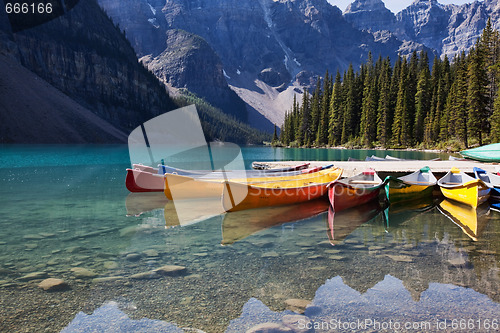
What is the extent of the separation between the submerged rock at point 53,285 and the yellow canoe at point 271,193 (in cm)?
604

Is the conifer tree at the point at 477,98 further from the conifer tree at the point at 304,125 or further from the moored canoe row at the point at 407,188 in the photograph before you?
the conifer tree at the point at 304,125

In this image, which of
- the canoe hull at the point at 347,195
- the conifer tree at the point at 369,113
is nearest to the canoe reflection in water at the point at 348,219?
the canoe hull at the point at 347,195

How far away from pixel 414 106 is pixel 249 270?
247ft

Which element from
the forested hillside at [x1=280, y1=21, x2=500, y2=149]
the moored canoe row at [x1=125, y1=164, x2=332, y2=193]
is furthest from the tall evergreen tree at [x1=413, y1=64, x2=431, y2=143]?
the moored canoe row at [x1=125, y1=164, x2=332, y2=193]

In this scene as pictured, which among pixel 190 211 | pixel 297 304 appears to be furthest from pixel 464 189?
pixel 297 304

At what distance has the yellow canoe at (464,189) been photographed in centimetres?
1310

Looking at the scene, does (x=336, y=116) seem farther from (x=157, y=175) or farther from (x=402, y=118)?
(x=157, y=175)

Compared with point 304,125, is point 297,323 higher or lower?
lower

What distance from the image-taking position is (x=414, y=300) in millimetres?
5730

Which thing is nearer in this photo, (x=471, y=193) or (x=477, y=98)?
(x=471, y=193)

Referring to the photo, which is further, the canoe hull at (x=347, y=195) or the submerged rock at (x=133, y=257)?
the canoe hull at (x=347, y=195)

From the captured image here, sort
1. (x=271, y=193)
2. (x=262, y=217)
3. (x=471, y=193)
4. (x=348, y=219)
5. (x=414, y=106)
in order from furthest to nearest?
(x=414, y=106), (x=471, y=193), (x=271, y=193), (x=262, y=217), (x=348, y=219)

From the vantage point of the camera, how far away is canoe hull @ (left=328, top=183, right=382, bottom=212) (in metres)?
12.5

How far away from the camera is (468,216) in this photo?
490 inches
